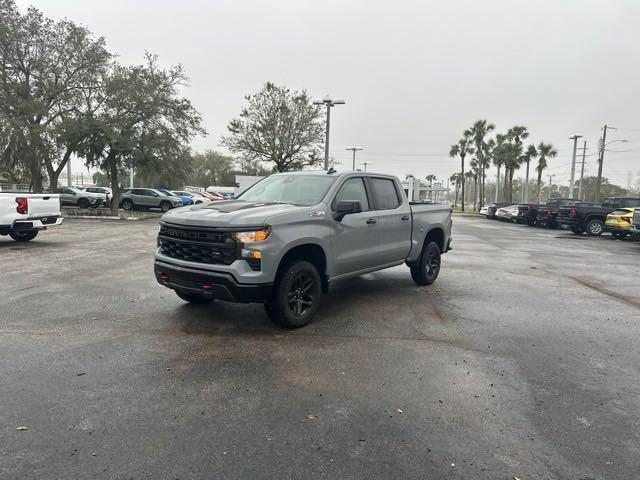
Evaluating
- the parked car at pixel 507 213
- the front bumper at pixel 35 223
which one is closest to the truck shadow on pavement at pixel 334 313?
the front bumper at pixel 35 223

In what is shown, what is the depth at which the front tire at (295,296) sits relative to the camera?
5.30 metres

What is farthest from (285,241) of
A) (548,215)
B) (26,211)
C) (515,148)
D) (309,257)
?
(515,148)

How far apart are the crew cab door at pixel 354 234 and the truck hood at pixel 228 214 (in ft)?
2.60

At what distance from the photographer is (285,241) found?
5.21m

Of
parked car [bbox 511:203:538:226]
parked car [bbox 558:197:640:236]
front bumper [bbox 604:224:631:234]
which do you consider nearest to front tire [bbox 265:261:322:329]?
front bumper [bbox 604:224:631:234]

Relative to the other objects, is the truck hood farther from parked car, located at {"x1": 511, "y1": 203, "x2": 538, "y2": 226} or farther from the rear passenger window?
parked car, located at {"x1": 511, "y1": 203, "x2": 538, "y2": 226}

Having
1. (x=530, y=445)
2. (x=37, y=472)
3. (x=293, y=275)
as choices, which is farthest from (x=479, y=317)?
(x=37, y=472)

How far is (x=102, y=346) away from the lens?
4.86 m

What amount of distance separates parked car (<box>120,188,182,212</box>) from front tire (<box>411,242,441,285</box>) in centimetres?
2684

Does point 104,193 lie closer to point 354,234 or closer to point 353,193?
point 353,193

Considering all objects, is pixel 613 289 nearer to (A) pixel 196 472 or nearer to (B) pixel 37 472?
(A) pixel 196 472

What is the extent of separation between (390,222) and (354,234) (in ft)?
3.21

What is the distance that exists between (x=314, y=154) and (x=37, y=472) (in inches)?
1391

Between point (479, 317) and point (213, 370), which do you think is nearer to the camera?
point (213, 370)
